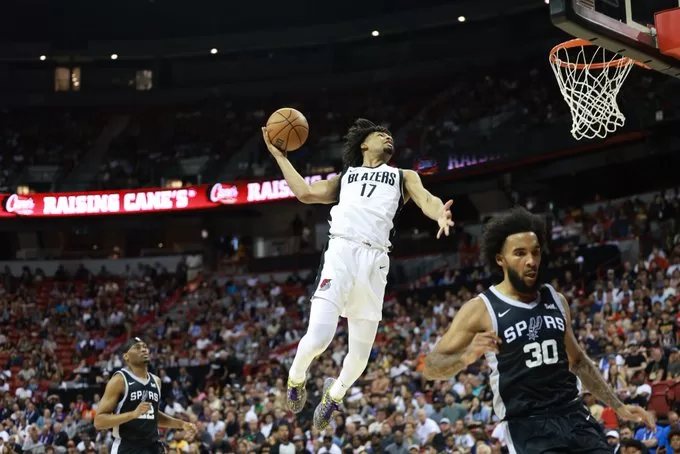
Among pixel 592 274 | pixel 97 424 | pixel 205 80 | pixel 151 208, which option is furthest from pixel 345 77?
pixel 97 424

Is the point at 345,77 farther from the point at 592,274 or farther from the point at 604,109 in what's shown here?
the point at 604,109

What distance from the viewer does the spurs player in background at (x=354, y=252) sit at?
819cm

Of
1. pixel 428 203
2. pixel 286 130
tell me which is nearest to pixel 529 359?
pixel 428 203

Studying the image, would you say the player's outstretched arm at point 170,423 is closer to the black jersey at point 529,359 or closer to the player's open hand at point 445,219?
the player's open hand at point 445,219

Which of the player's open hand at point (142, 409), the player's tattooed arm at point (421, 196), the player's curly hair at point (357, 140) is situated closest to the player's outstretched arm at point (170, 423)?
the player's open hand at point (142, 409)

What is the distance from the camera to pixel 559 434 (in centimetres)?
533

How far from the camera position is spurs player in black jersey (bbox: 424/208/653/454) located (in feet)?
17.7

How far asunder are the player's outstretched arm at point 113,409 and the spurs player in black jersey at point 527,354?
187 inches

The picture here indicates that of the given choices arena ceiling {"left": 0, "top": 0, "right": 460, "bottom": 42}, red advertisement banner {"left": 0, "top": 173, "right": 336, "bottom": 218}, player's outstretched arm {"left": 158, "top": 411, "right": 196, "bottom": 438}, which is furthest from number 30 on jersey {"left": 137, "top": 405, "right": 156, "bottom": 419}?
arena ceiling {"left": 0, "top": 0, "right": 460, "bottom": 42}

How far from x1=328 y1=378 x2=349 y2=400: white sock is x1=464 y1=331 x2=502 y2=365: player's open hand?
328 cm

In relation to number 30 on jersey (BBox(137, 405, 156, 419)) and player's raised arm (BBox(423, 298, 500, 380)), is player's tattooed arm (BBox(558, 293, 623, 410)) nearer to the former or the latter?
player's raised arm (BBox(423, 298, 500, 380))

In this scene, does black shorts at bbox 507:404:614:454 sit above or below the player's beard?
below

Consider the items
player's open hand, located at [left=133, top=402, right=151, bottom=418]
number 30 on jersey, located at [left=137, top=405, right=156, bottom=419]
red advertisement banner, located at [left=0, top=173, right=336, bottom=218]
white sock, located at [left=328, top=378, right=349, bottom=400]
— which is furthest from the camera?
red advertisement banner, located at [left=0, top=173, right=336, bottom=218]

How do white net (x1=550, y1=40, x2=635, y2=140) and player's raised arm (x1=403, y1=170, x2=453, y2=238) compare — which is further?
white net (x1=550, y1=40, x2=635, y2=140)
